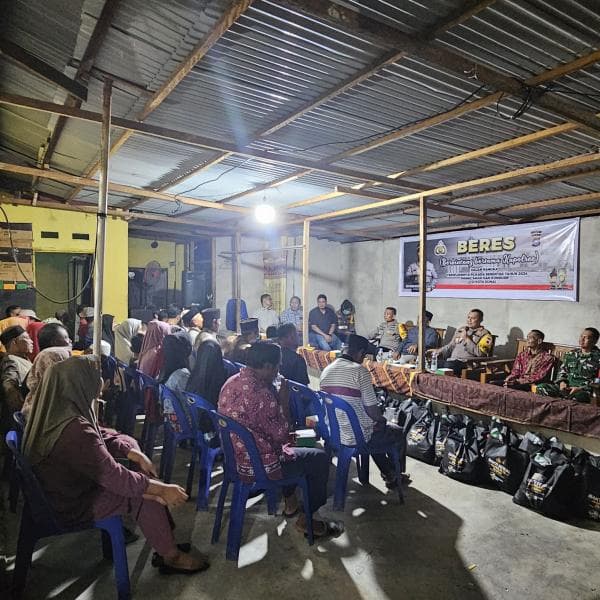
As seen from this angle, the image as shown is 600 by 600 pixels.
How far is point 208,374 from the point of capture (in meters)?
4.34

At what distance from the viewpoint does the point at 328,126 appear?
4.23 metres

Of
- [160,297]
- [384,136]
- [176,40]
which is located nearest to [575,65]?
[384,136]

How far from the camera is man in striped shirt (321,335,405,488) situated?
3918 mm

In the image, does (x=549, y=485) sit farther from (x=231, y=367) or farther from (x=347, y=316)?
(x=347, y=316)

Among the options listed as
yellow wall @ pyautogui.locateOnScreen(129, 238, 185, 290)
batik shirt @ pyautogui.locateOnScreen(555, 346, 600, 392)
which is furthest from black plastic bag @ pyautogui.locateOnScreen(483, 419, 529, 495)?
yellow wall @ pyautogui.locateOnScreen(129, 238, 185, 290)

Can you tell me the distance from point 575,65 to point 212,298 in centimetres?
979

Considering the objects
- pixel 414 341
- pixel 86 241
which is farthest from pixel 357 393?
pixel 86 241

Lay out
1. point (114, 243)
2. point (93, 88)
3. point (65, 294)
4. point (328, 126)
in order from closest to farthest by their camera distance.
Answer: point (93, 88) → point (328, 126) → point (114, 243) → point (65, 294)

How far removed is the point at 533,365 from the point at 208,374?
14.7 ft

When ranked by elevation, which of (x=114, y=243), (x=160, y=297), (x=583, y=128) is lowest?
(x=160, y=297)

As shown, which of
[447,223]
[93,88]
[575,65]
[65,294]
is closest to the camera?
[575,65]

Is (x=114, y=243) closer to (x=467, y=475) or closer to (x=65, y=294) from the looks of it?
(x=65, y=294)

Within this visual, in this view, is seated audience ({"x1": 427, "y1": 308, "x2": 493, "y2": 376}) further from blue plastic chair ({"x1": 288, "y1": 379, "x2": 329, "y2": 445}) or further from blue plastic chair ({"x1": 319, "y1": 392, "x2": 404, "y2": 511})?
blue plastic chair ({"x1": 319, "y1": 392, "x2": 404, "y2": 511})

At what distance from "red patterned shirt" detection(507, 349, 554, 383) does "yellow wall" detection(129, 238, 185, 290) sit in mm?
8943
